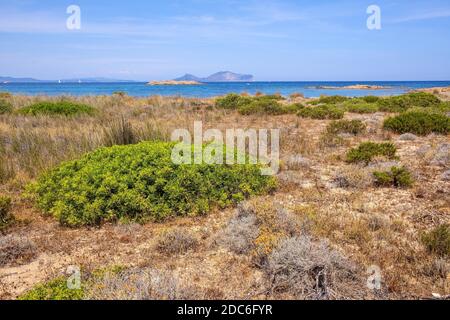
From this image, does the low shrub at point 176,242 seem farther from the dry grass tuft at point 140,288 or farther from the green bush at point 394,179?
the green bush at point 394,179

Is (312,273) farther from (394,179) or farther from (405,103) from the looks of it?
(405,103)

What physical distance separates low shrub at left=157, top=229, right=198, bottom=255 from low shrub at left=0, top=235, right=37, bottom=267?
1.55m

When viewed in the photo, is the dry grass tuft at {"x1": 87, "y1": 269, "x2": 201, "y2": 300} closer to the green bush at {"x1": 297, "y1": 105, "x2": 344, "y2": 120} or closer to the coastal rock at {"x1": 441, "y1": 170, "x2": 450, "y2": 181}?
the coastal rock at {"x1": 441, "y1": 170, "x2": 450, "y2": 181}

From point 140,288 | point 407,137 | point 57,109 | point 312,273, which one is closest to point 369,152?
point 407,137

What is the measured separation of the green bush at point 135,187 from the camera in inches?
212

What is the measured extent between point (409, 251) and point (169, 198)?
3313 mm

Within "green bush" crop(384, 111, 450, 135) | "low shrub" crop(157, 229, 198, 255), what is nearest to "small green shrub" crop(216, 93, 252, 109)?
"green bush" crop(384, 111, 450, 135)

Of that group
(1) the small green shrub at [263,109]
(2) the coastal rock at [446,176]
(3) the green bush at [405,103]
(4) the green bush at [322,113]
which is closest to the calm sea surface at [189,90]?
(1) the small green shrub at [263,109]

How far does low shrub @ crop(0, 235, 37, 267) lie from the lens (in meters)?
4.34

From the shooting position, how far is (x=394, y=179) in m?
6.93

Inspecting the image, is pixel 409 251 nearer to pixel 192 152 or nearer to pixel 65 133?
pixel 192 152

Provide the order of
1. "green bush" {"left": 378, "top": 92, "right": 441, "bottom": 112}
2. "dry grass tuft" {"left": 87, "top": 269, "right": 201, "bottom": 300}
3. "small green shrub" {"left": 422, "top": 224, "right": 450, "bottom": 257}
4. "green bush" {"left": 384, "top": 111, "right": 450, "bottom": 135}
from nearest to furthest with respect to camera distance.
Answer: "dry grass tuft" {"left": 87, "top": 269, "right": 201, "bottom": 300}
"small green shrub" {"left": 422, "top": 224, "right": 450, "bottom": 257}
"green bush" {"left": 384, "top": 111, "right": 450, "bottom": 135}
"green bush" {"left": 378, "top": 92, "right": 441, "bottom": 112}
